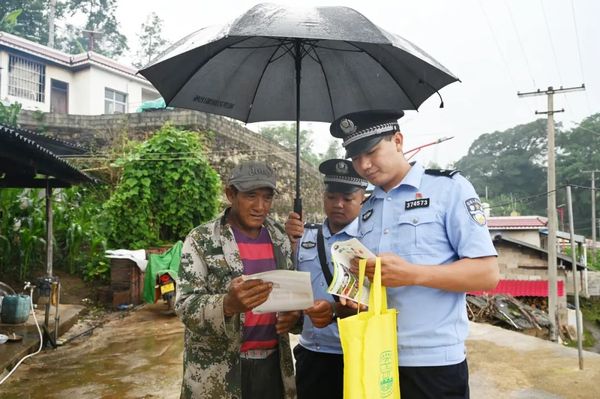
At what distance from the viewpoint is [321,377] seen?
2215 millimetres

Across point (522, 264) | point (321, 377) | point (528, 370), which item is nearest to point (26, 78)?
point (528, 370)

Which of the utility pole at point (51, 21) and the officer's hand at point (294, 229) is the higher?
the utility pole at point (51, 21)

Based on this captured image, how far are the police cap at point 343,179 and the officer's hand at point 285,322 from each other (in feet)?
2.57

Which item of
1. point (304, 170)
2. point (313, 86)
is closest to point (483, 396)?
point (313, 86)

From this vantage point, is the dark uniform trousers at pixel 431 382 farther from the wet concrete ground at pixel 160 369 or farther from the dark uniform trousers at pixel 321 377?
the wet concrete ground at pixel 160 369

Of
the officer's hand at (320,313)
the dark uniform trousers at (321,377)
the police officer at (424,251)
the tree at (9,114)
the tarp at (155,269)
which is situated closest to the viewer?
the police officer at (424,251)

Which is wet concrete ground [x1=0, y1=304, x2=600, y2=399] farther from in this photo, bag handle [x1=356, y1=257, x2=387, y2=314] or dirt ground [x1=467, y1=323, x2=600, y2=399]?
bag handle [x1=356, y1=257, x2=387, y2=314]

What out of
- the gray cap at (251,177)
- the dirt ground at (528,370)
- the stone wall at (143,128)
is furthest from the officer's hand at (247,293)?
the stone wall at (143,128)

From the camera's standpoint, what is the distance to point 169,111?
1192 centimetres

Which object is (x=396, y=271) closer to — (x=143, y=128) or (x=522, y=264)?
(x=143, y=128)

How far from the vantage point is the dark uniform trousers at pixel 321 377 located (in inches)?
86.0

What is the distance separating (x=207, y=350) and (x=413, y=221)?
0.94 meters

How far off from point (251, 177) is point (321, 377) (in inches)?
38.8

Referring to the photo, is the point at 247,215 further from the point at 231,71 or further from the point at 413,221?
the point at 231,71
